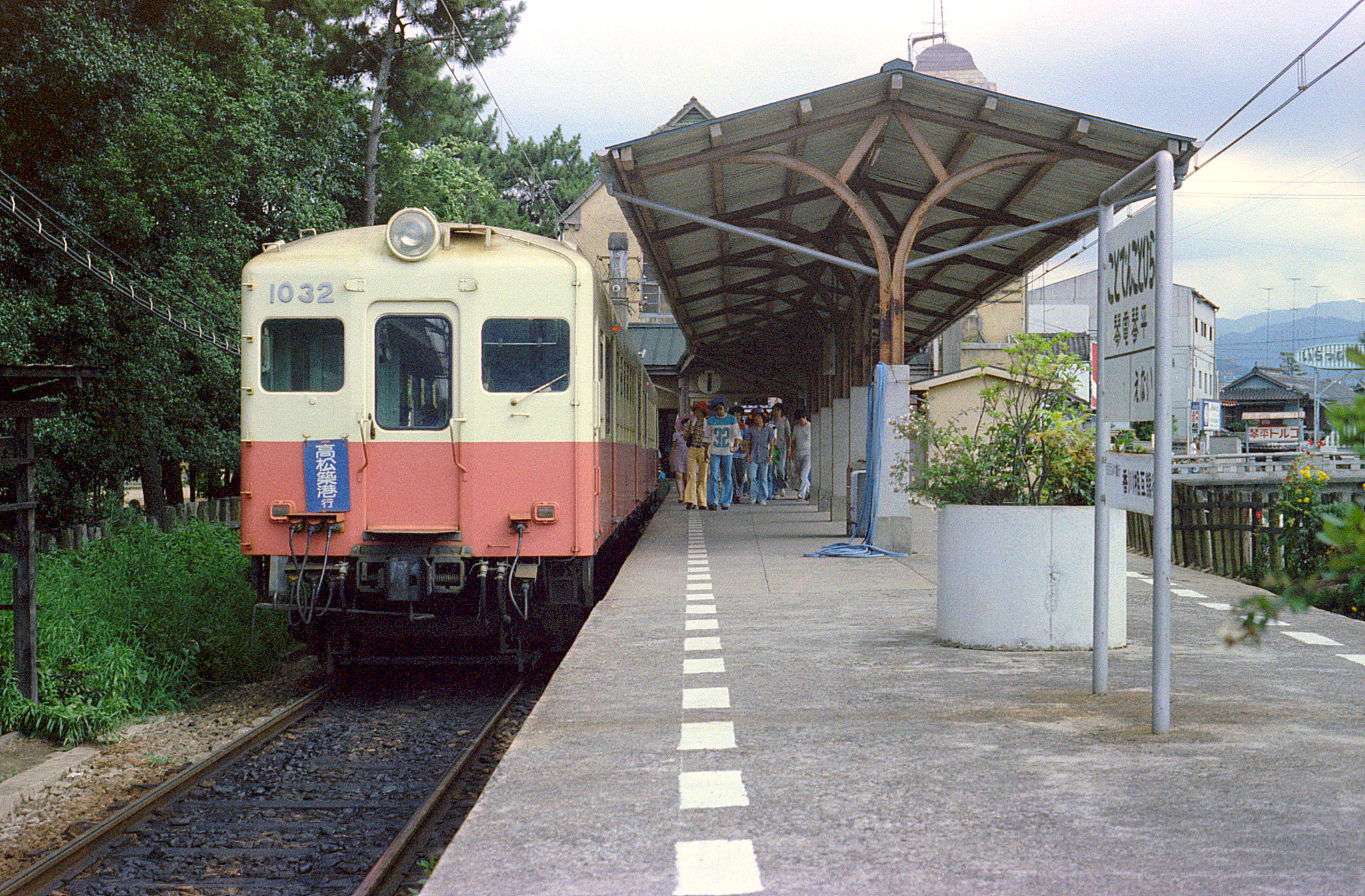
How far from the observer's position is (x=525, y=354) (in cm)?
898

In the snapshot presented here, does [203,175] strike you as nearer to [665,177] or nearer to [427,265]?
[665,177]

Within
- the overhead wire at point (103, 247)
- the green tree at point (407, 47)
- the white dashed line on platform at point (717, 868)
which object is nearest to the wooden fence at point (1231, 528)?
the white dashed line on platform at point (717, 868)

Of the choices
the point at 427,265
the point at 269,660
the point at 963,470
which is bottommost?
the point at 269,660

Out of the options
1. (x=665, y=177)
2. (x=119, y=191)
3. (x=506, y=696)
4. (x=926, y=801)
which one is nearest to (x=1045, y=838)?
(x=926, y=801)

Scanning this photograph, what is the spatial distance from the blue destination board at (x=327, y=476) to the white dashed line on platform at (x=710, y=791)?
460 centimetres

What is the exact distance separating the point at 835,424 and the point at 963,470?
40.4 ft

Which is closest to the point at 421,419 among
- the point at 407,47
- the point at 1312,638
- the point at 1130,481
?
the point at 1130,481

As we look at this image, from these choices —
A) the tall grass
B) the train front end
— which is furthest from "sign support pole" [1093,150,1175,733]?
the tall grass

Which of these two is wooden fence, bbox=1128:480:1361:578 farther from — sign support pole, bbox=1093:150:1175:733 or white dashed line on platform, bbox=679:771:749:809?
white dashed line on platform, bbox=679:771:749:809

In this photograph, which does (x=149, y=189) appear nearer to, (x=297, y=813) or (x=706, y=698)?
(x=297, y=813)

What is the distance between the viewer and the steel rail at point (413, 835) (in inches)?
206

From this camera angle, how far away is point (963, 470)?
309 inches

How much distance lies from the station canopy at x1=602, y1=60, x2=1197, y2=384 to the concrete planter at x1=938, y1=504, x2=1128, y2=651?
3.31 meters

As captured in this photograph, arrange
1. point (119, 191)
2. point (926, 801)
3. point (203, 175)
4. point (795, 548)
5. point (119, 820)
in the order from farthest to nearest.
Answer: point (203, 175), point (119, 191), point (795, 548), point (119, 820), point (926, 801)
